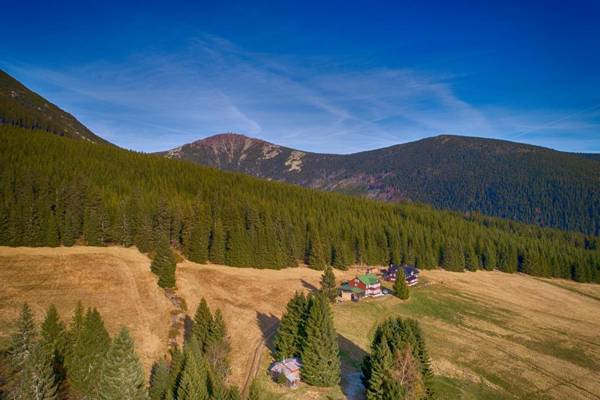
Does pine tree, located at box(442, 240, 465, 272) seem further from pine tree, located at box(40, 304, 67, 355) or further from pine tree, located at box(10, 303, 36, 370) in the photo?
pine tree, located at box(10, 303, 36, 370)

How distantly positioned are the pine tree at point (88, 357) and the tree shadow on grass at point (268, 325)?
2297 centimetres

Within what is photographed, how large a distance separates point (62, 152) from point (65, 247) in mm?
58853

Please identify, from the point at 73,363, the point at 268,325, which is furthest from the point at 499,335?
the point at 73,363

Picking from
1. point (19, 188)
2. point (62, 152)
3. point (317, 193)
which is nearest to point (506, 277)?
point (317, 193)

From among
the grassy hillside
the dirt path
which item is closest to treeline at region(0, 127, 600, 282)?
the grassy hillside

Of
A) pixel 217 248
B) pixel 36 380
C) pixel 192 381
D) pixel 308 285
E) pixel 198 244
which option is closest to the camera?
pixel 36 380

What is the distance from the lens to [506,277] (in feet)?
363

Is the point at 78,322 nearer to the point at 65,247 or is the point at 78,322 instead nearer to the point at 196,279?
the point at 196,279

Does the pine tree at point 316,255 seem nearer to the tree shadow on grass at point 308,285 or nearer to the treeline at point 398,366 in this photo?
the tree shadow on grass at point 308,285

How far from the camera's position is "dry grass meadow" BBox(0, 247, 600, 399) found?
156 ft

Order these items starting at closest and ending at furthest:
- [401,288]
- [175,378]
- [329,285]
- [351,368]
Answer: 1. [175,378]
2. [351,368]
3. [329,285]
4. [401,288]

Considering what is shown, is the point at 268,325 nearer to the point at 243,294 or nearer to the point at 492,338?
the point at 243,294

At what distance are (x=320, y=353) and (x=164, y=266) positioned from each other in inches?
1350

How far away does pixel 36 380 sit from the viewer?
27906 millimetres
